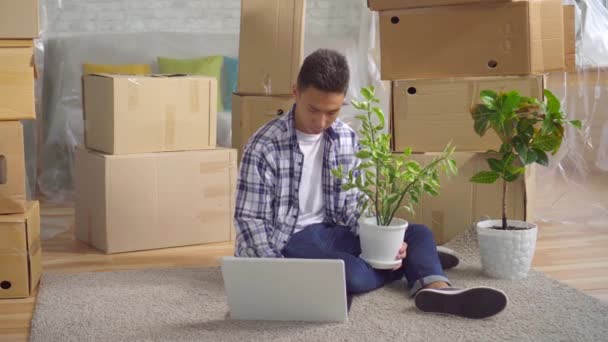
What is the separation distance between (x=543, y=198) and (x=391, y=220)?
1.42 metres

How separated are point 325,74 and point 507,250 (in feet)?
2.35

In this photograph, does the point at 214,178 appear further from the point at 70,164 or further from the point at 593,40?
the point at 593,40

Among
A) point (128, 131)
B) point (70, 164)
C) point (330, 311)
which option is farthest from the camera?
point (70, 164)

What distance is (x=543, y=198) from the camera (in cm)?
328

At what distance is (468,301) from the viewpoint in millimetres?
1933

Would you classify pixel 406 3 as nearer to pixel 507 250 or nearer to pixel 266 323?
Answer: pixel 507 250

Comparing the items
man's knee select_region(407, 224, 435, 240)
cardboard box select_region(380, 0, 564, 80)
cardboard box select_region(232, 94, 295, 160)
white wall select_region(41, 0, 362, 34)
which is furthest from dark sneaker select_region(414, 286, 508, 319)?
white wall select_region(41, 0, 362, 34)

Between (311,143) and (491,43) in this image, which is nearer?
(311,143)

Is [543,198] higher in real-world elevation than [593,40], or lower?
lower

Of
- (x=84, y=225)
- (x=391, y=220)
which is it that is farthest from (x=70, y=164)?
(x=391, y=220)

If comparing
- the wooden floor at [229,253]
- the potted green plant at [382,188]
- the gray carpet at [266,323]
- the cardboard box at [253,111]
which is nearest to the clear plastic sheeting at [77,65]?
the wooden floor at [229,253]

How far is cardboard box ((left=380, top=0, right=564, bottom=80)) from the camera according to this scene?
2.50 m

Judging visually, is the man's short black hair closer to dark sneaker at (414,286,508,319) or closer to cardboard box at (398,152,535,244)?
dark sneaker at (414,286,508,319)

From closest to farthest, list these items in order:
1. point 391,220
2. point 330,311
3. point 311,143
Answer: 1. point 330,311
2. point 391,220
3. point 311,143
